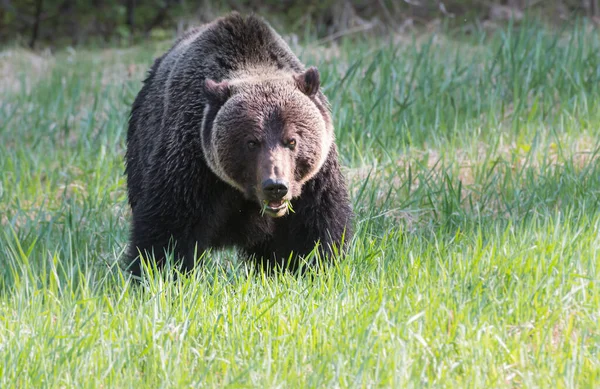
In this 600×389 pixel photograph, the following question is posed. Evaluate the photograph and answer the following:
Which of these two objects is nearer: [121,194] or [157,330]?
[157,330]

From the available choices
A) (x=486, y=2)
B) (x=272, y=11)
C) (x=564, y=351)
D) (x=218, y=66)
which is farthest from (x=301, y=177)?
(x=272, y=11)

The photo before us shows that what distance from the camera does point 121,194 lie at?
701 cm

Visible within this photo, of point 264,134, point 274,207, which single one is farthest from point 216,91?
point 274,207

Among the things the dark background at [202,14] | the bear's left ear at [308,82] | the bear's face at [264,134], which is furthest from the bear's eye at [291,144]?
the dark background at [202,14]

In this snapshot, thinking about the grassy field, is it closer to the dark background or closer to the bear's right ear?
the bear's right ear

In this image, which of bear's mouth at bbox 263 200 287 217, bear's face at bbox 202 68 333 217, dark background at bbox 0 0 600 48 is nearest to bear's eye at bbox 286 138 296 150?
bear's face at bbox 202 68 333 217

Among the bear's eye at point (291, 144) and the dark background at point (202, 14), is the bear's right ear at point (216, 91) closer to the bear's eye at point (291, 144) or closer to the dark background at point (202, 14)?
the bear's eye at point (291, 144)

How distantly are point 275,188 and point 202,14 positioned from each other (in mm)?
9671

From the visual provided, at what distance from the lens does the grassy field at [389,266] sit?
339 centimetres

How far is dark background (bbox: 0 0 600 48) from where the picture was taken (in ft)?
40.4

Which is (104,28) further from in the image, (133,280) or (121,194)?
(133,280)

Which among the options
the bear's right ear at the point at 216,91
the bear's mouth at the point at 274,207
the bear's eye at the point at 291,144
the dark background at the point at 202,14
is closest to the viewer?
the bear's mouth at the point at 274,207

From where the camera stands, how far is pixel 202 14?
1341cm

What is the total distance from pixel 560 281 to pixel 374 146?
309cm
